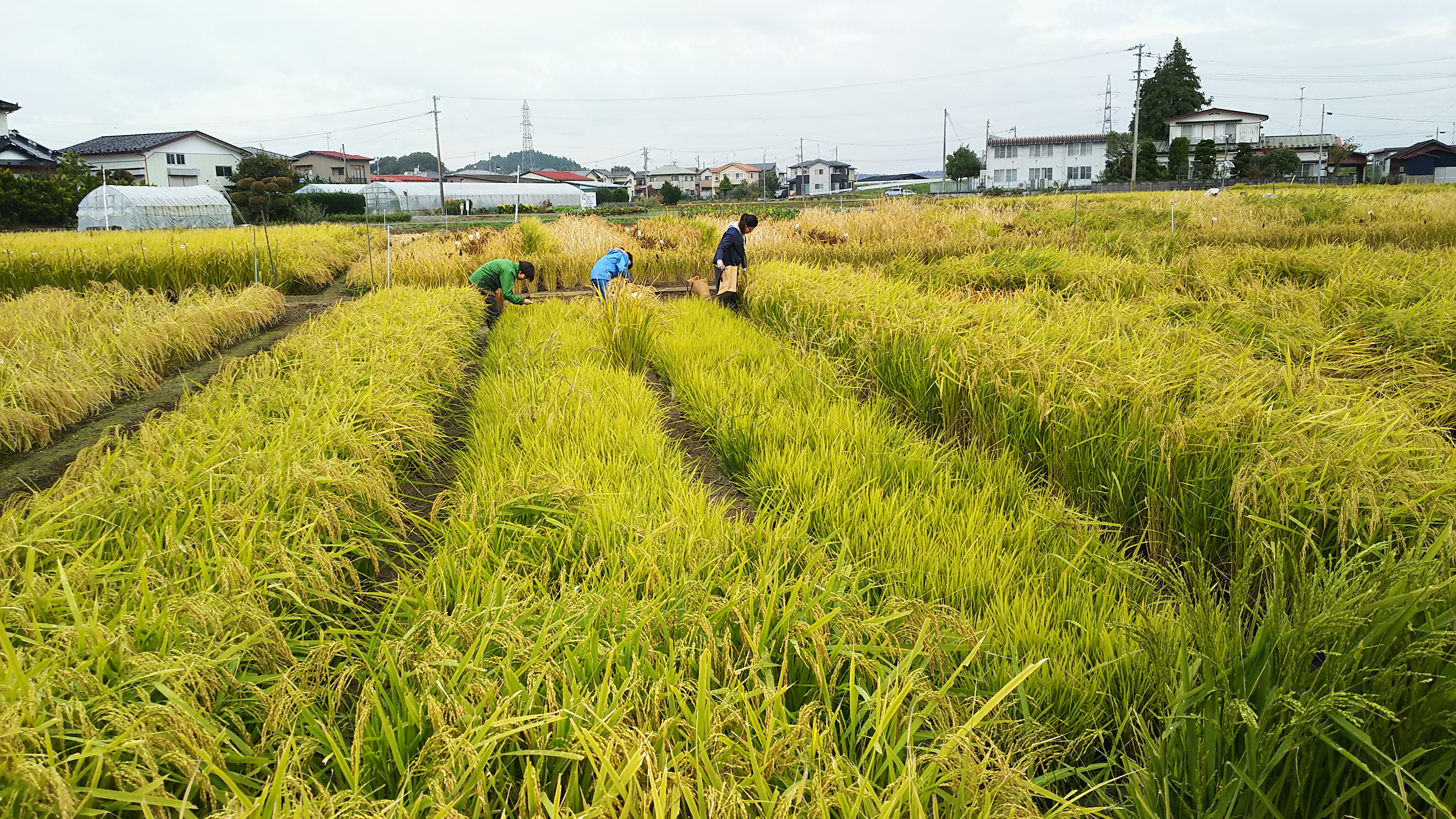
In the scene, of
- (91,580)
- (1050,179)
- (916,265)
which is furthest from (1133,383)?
(1050,179)

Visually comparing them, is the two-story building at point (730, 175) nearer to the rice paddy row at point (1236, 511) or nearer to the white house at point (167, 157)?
the white house at point (167, 157)

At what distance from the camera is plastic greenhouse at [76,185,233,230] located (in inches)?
806

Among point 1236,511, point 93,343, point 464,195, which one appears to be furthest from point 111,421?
point 464,195

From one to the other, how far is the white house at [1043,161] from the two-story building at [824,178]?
20.8 metres

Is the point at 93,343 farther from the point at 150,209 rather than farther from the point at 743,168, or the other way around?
the point at 743,168

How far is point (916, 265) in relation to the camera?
29.1 feet

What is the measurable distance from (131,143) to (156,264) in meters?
36.3

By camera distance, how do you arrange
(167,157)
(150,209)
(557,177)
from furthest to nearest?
1. (557,177)
2. (167,157)
3. (150,209)

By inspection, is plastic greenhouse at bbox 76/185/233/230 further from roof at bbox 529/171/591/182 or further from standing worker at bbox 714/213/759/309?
roof at bbox 529/171/591/182

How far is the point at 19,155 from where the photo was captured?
27.1 meters

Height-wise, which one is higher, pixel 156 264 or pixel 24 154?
pixel 24 154

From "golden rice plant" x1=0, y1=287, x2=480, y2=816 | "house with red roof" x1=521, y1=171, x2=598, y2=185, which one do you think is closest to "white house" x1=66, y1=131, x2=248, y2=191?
"house with red roof" x1=521, y1=171, x2=598, y2=185

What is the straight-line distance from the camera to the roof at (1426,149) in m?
40.0

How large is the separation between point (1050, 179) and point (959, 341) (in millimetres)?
54657
